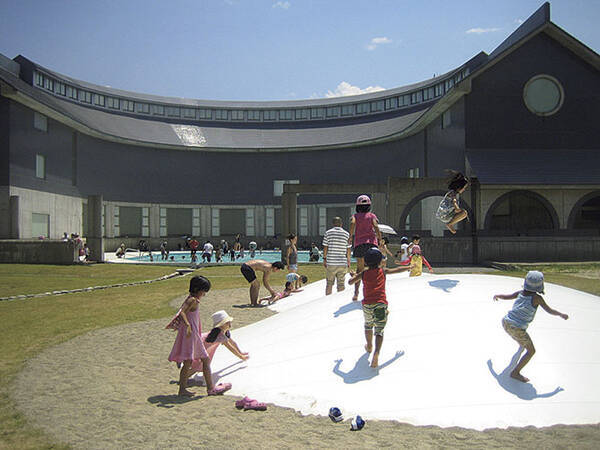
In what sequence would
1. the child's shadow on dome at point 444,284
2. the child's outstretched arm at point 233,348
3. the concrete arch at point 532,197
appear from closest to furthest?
the child's outstretched arm at point 233,348 → the child's shadow on dome at point 444,284 → the concrete arch at point 532,197

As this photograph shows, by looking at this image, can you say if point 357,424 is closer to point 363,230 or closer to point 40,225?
point 363,230

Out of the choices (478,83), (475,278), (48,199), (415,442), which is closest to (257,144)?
(48,199)

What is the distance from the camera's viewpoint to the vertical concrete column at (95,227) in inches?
1121

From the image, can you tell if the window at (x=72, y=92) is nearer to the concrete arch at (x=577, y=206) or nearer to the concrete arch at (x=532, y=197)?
the concrete arch at (x=532, y=197)

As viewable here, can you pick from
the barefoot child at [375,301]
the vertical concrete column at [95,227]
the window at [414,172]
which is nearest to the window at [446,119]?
the window at [414,172]

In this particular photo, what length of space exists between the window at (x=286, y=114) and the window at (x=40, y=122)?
2300cm

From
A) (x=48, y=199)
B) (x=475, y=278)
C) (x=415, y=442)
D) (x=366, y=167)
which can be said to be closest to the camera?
(x=415, y=442)

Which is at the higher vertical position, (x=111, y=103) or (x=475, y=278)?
(x=111, y=103)

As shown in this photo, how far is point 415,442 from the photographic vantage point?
495 cm

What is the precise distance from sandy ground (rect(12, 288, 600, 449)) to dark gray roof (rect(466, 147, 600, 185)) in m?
23.4

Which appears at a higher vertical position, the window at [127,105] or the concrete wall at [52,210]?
the window at [127,105]

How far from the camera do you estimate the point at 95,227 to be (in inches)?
1128

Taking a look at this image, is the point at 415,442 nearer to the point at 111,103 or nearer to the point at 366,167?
the point at 366,167

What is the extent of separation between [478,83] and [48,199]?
29.2m
